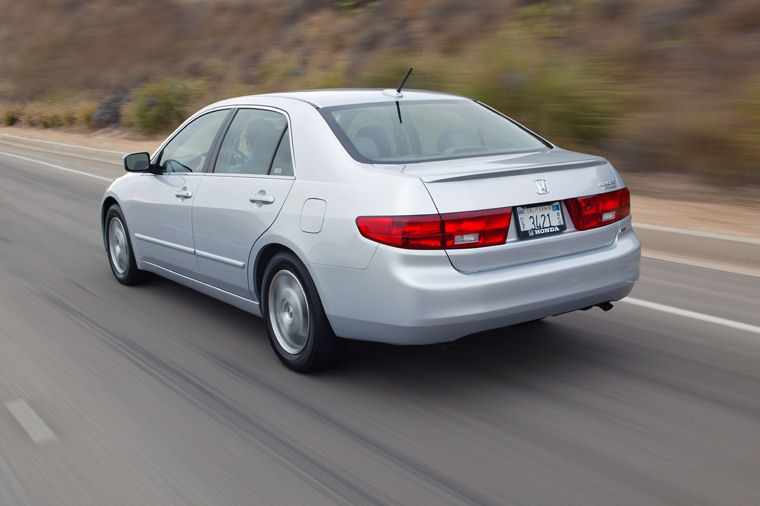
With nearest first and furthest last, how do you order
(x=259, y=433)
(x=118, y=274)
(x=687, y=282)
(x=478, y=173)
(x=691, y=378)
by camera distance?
(x=259, y=433) < (x=478, y=173) < (x=691, y=378) < (x=687, y=282) < (x=118, y=274)

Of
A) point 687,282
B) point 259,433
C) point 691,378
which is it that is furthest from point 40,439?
point 687,282

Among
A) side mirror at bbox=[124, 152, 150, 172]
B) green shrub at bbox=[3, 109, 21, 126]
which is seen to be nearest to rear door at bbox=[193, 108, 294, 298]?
side mirror at bbox=[124, 152, 150, 172]

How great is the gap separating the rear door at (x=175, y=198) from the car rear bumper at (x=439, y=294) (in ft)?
5.79

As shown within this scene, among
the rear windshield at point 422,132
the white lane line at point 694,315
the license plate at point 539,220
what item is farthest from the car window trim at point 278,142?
the white lane line at point 694,315

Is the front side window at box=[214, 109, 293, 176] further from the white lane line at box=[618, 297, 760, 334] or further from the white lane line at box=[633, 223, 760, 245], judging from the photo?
the white lane line at box=[633, 223, 760, 245]

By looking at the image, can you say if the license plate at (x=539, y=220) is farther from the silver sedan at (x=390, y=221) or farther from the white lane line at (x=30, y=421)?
the white lane line at (x=30, y=421)

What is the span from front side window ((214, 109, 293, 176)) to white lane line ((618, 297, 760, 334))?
2.82 metres

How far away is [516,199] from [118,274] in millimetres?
4246

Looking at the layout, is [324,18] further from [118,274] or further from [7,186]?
[118,274]

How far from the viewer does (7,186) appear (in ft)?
52.5

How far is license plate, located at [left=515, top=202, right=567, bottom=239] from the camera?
4520 millimetres

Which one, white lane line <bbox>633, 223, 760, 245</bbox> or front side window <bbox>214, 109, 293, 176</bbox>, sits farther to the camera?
white lane line <bbox>633, 223, 760, 245</bbox>

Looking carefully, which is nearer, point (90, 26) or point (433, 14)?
point (433, 14)

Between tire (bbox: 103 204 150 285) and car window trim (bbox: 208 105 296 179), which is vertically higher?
car window trim (bbox: 208 105 296 179)
